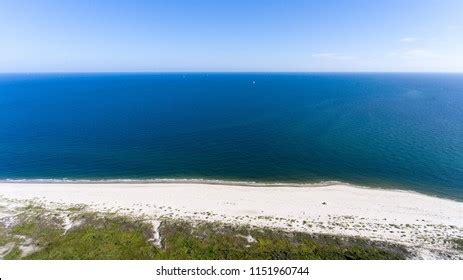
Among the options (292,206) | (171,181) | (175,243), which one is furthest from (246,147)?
(175,243)

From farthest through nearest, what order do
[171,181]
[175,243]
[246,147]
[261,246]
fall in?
[246,147] < [171,181] < [175,243] < [261,246]

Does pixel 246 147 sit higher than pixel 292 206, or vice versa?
pixel 246 147

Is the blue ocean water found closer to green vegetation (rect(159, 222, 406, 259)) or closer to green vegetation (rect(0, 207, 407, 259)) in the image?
green vegetation (rect(0, 207, 407, 259))

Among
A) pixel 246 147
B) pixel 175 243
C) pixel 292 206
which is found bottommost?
pixel 175 243

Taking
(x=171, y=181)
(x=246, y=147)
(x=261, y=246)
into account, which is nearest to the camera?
(x=261, y=246)

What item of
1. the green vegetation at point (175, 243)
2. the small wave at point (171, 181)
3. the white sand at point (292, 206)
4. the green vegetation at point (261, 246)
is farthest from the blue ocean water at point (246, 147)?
the green vegetation at point (261, 246)

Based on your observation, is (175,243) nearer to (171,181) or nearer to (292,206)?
(292,206)

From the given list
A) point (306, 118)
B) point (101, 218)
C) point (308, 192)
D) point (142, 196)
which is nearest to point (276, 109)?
point (306, 118)

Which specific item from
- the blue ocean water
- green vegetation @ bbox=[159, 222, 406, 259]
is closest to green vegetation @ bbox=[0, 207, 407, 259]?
green vegetation @ bbox=[159, 222, 406, 259]
